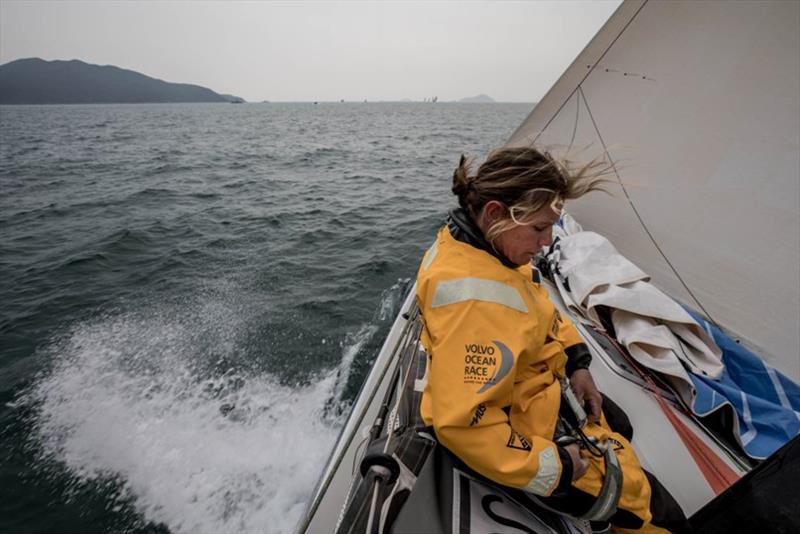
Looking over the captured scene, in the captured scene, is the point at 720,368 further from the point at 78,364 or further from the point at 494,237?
the point at 78,364

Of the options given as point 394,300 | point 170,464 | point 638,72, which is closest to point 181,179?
point 394,300

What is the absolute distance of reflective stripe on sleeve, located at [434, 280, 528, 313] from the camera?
38.3 inches

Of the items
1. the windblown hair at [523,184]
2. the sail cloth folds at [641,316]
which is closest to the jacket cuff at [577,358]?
the sail cloth folds at [641,316]

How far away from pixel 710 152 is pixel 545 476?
2680mm

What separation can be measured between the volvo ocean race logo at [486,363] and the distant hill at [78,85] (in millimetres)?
190992

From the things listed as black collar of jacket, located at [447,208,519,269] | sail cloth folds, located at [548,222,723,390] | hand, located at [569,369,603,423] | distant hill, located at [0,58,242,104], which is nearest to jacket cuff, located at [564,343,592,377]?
hand, located at [569,369,603,423]

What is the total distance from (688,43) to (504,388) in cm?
327

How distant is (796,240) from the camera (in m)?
1.84

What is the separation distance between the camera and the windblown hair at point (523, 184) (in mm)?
1003

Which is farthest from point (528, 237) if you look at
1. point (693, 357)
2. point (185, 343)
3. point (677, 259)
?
point (185, 343)

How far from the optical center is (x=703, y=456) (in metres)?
1.41

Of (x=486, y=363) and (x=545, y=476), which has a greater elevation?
(x=486, y=363)

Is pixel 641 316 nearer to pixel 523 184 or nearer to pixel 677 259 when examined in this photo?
pixel 677 259

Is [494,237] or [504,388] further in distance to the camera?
[494,237]
